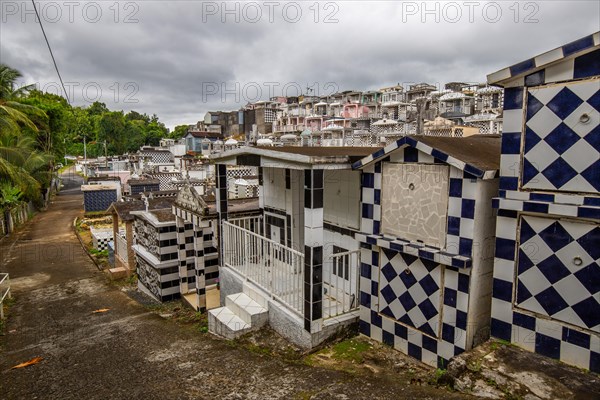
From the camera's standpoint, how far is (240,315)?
22.6 feet

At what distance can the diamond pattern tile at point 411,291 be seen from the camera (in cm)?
474

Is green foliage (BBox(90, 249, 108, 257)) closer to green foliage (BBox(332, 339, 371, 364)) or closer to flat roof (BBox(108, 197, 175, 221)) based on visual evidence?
flat roof (BBox(108, 197, 175, 221))

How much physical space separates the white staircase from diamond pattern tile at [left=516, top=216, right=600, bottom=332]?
399 centimetres

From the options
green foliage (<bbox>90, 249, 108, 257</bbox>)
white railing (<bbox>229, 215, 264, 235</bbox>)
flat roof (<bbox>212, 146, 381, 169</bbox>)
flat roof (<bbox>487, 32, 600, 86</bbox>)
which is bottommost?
green foliage (<bbox>90, 249, 108, 257</bbox>)

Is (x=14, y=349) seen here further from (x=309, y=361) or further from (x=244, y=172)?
(x=244, y=172)

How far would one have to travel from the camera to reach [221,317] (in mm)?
6961

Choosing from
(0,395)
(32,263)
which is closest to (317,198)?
(0,395)

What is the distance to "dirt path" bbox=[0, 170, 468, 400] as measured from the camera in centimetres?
461

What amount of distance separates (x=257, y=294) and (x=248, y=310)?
0.36 metres

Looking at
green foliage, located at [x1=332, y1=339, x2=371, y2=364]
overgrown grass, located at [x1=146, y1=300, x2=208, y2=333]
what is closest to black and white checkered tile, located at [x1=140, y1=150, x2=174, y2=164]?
overgrown grass, located at [x1=146, y1=300, x2=208, y2=333]

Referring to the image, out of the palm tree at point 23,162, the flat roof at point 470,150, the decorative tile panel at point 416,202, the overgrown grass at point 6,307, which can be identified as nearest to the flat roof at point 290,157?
the decorative tile panel at point 416,202

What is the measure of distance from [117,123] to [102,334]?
2467 inches

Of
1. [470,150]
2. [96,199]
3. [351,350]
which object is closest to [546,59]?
[470,150]

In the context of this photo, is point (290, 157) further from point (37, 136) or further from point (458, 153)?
point (37, 136)
